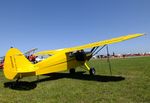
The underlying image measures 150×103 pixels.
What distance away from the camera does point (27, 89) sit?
1128 cm

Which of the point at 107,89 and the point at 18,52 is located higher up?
the point at 18,52

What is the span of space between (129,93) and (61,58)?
6.59 m

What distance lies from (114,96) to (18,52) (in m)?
5.64

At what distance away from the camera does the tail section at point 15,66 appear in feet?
38.2

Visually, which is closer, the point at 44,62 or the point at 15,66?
the point at 15,66

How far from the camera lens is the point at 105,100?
8.47 meters

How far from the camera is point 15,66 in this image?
38.7ft

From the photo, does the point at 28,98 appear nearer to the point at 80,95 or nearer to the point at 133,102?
the point at 80,95

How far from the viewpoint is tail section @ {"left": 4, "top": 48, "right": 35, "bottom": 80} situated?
458 inches

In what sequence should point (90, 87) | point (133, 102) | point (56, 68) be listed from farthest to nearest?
1. point (56, 68)
2. point (90, 87)
3. point (133, 102)

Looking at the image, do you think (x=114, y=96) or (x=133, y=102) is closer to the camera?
(x=133, y=102)

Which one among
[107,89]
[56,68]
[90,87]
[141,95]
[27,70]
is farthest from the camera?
[56,68]

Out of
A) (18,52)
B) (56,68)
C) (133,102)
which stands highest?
(18,52)

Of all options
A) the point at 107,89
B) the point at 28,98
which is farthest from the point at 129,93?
the point at 28,98
